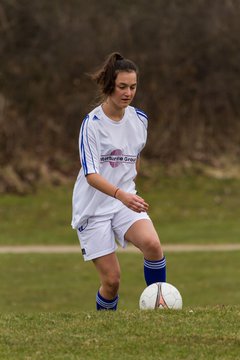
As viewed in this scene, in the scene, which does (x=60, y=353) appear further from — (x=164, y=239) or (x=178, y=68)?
(x=178, y=68)

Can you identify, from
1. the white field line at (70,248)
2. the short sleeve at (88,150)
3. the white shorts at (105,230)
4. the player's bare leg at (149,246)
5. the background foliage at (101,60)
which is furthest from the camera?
the background foliage at (101,60)

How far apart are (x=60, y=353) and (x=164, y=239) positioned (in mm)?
Answer: 14684

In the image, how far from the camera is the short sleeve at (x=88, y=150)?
7621mm

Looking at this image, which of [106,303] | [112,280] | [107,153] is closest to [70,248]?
[106,303]

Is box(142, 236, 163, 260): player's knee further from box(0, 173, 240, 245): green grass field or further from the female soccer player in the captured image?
box(0, 173, 240, 245): green grass field

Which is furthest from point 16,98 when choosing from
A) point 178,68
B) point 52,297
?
point 52,297

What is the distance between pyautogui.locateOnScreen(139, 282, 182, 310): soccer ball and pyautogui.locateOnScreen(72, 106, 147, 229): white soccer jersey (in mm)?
656

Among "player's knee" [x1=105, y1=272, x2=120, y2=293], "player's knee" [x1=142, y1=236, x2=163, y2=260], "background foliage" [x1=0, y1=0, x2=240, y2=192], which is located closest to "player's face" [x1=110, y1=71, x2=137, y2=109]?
"player's knee" [x1=142, y1=236, x2=163, y2=260]

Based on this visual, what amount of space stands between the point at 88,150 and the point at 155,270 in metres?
1.04

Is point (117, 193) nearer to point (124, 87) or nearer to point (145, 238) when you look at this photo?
point (145, 238)

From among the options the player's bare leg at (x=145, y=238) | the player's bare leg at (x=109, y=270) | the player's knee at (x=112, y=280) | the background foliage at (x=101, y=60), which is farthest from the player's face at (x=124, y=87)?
the background foliage at (x=101, y=60)

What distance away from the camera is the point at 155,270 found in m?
7.93

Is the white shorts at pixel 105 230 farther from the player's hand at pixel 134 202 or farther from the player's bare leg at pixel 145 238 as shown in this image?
the player's hand at pixel 134 202

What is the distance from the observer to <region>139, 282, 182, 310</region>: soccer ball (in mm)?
7695
